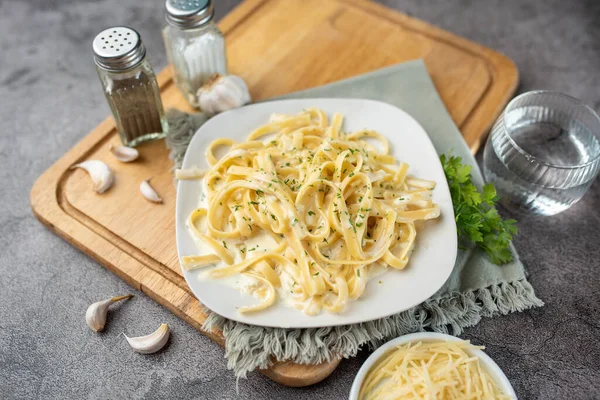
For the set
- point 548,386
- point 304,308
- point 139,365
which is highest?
point 304,308

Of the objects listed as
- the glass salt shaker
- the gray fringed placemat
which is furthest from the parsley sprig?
the glass salt shaker

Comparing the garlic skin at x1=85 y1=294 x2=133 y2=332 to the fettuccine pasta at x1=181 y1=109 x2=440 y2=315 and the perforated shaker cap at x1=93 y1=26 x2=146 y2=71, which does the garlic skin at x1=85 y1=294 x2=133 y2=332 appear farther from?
the perforated shaker cap at x1=93 y1=26 x2=146 y2=71

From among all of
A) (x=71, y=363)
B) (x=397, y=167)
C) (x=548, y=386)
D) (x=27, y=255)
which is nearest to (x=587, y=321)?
(x=548, y=386)

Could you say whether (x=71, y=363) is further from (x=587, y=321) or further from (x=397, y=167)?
(x=587, y=321)

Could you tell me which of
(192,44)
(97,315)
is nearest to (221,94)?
(192,44)

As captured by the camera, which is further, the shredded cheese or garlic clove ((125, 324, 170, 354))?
garlic clove ((125, 324, 170, 354))
